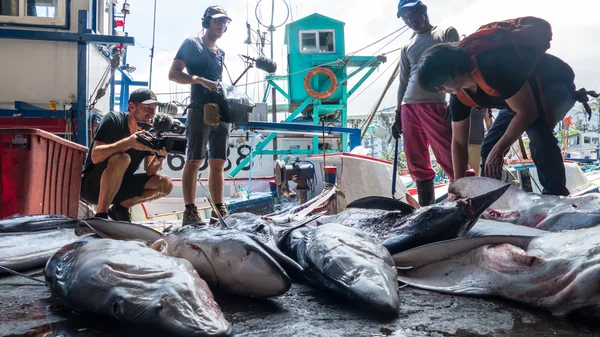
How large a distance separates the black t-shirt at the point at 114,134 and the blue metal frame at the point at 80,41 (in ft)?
4.01

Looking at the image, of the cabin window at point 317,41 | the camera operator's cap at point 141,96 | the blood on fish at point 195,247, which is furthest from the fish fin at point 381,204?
the cabin window at point 317,41

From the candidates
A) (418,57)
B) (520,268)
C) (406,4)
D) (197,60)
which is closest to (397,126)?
(418,57)

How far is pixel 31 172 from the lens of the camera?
4098mm

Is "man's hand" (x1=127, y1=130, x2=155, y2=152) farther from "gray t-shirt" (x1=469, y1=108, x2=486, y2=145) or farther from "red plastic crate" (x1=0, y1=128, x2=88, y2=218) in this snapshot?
"gray t-shirt" (x1=469, y1=108, x2=486, y2=145)

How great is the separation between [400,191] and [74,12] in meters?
5.43

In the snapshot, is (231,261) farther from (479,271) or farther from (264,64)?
(264,64)

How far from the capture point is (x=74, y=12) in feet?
20.6

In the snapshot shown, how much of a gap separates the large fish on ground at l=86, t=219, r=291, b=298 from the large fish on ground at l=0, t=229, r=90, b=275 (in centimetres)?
85

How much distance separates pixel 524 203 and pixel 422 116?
1.87 meters

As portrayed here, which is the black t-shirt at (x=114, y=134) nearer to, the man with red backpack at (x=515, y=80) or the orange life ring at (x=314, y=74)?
the man with red backpack at (x=515, y=80)

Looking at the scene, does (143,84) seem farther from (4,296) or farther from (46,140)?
(4,296)

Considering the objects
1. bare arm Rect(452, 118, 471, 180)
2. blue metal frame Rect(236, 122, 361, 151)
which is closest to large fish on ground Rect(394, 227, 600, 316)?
bare arm Rect(452, 118, 471, 180)

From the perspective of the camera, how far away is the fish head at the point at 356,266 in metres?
1.61

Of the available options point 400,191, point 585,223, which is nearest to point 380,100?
point 400,191
